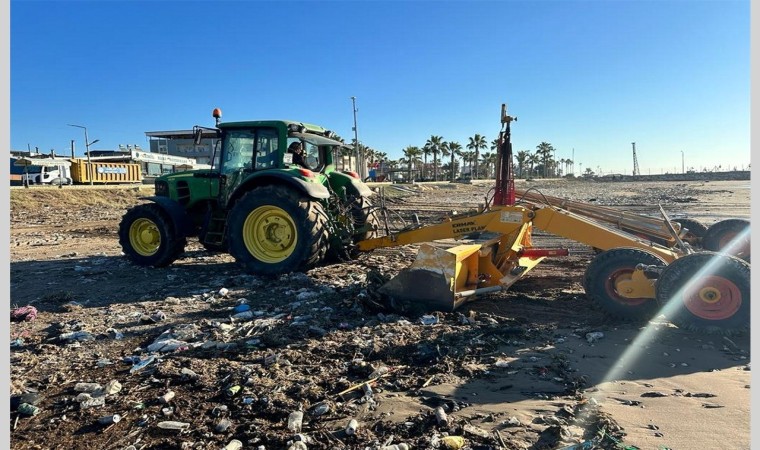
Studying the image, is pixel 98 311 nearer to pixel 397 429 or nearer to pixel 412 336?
pixel 412 336

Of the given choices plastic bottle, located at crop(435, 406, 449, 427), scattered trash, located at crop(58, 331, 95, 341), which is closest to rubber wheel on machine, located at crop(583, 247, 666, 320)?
plastic bottle, located at crop(435, 406, 449, 427)

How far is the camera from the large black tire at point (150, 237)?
286 inches

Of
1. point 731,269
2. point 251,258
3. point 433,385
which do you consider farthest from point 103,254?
point 731,269

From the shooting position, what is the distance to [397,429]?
109 inches

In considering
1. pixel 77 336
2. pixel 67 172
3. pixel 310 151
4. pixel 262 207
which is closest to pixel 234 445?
pixel 77 336

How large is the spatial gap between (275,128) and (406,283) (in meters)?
3.24

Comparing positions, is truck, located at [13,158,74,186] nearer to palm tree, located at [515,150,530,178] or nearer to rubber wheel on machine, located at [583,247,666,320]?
rubber wheel on machine, located at [583,247,666,320]

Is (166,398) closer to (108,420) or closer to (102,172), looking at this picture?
(108,420)

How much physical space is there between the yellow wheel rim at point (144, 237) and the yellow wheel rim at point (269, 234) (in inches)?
74.4

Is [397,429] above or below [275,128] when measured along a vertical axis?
below

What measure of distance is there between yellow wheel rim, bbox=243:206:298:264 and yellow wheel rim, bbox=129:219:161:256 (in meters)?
1.89

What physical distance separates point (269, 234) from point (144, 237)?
2.35 metres

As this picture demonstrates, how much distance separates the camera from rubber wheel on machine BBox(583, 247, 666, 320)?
178 inches

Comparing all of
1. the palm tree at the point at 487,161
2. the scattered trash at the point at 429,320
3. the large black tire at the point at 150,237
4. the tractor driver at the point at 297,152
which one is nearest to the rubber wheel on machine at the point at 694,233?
the scattered trash at the point at 429,320
